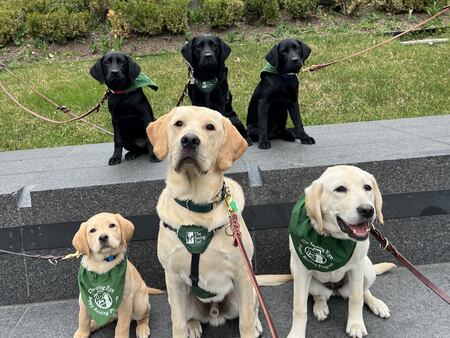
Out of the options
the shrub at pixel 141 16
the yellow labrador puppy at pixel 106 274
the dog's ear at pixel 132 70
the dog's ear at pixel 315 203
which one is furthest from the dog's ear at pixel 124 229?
the shrub at pixel 141 16

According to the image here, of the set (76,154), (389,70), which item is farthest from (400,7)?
(76,154)

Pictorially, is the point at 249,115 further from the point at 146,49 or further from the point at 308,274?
the point at 146,49

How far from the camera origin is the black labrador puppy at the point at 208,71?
405cm

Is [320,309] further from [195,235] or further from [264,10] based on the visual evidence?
[264,10]

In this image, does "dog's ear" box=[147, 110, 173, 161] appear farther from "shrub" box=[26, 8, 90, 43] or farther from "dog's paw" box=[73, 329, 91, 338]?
"shrub" box=[26, 8, 90, 43]

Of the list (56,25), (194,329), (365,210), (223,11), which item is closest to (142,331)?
(194,329)

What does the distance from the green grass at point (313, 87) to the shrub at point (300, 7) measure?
1990mm

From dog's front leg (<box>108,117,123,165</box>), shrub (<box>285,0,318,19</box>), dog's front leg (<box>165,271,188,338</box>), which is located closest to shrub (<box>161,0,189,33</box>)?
shrub (<box>285,0,318,19</box>)

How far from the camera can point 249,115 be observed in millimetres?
4613

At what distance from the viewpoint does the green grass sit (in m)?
7.36

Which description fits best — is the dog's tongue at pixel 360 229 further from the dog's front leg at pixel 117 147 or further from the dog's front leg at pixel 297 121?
the dog's front leg at pixel 117 147

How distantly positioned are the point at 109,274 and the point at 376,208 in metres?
1.68

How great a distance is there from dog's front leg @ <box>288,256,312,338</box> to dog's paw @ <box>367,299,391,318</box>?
22.8 inches

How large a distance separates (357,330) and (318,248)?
0.64 meters
